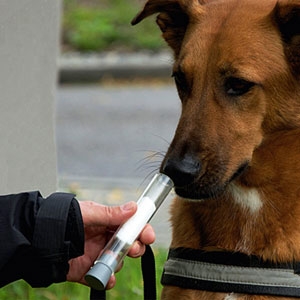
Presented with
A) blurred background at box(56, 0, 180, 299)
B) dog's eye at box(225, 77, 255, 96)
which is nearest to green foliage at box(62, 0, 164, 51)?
blurred background at box(56, 0, 180, 299)

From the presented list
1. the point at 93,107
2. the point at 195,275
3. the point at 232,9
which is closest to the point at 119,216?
the point at 195,275

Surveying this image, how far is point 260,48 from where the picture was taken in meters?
3.78

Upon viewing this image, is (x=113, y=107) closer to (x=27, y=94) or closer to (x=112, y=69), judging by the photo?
(x=112, y=69)

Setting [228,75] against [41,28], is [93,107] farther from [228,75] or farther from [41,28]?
[228,75]

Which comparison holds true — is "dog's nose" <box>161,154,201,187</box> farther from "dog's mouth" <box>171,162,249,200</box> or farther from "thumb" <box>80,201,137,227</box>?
"thumb" <box>80,201,137,227</box>

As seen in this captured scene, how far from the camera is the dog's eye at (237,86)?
3.74 meters

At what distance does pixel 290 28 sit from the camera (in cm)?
384

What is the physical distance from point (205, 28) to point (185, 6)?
190 millimetres

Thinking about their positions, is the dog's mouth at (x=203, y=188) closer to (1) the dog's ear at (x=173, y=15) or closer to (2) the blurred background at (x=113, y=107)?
(1) the dog's ear at (x=173, y=15)

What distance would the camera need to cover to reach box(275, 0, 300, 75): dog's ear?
12.4ft

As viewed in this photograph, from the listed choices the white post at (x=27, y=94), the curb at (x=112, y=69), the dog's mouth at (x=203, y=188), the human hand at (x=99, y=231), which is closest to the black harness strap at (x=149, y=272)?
the human hand at (x=99, y=231)

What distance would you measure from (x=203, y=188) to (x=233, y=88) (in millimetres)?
A: 392

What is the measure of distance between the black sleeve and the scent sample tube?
12 cm

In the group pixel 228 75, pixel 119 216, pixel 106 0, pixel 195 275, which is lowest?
pixel 106 0
